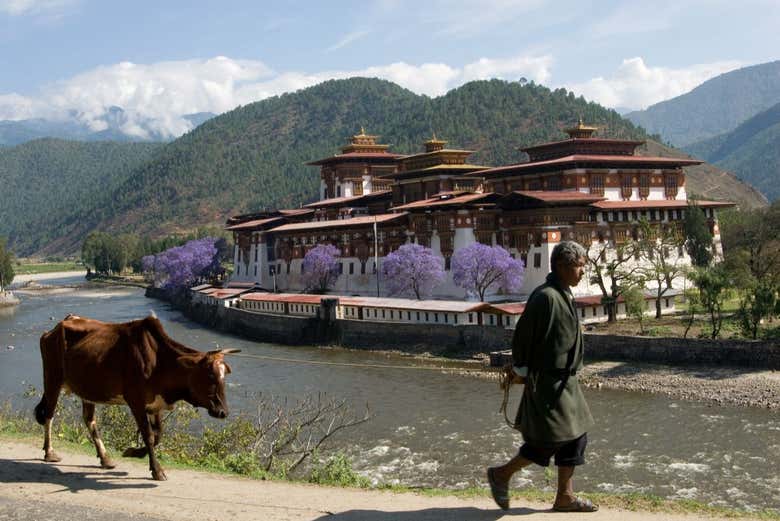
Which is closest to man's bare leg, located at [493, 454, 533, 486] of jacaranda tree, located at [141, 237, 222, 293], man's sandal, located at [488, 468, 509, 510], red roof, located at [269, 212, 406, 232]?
man's sandal, located at [488, 468, 509, 510]

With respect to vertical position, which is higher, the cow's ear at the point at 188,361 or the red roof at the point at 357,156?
the red roof at the point at 357,156

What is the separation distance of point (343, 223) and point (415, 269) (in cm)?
1514

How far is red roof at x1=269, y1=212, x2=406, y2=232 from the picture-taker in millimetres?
75338

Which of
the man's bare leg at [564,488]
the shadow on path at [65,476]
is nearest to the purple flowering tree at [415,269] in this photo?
the shadow on path at [65,476]

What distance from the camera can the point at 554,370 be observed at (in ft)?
33.0

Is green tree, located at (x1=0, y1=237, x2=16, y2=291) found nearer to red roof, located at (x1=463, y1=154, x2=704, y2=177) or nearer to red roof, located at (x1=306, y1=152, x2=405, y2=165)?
red roof, located at (x1=306, y1=152, x2=405, y2=165)

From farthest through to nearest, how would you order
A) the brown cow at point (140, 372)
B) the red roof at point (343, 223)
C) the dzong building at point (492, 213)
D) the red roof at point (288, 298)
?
the red roof at point (343, 223) < the red roof at point (288, 298) < the dzong building at point (492, 213) < the brown cow at point (140, 372)

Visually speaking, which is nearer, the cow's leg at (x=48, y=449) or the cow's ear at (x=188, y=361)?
the cow's ear at (x=188, y=361)

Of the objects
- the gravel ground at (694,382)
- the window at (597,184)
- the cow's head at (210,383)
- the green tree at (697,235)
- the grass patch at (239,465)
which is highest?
the window at (597,184)

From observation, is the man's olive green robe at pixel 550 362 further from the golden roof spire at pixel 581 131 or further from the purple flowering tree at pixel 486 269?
the golden roof spire at pixel 581 131

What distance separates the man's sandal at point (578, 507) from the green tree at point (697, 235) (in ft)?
194

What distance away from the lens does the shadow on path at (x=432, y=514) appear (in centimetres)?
1045

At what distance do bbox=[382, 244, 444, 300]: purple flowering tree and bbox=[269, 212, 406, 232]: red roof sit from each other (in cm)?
698

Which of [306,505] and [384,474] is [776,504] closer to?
[384,474]
